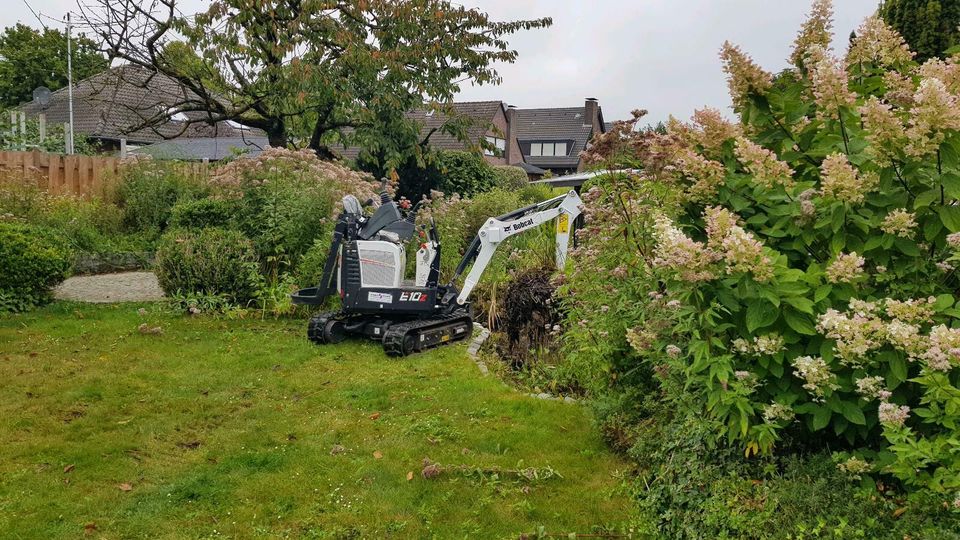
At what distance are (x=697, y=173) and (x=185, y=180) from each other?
41.3 ft

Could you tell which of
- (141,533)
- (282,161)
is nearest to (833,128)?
(141,533)

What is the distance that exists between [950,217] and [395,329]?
5264 millimetres

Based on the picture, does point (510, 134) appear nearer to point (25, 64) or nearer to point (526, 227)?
point (25, 64)

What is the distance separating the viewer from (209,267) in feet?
28.2

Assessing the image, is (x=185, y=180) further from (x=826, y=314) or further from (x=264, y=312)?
(x=826, y=314)

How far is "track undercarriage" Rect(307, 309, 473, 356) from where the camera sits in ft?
22.6

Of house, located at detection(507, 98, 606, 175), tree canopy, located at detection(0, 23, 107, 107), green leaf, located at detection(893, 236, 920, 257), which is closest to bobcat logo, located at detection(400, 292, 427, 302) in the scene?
green leaf, located at detection(893, 236, 920, 257)

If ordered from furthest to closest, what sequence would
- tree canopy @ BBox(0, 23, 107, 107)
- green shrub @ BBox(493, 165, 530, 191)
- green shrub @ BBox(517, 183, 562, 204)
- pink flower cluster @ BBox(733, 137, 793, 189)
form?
1. tree canopy @ BBox(0, 23, 107, 107)
2. green shrub @ BBox(493, 165, 530, 191)
3. green shrub @ BBox(517, 183, 562, 204)
4. pink flower cluster @ BBox(733, 137, 793, 189)

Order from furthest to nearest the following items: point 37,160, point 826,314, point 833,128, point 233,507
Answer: point 37,160, point 233,507, point 833,128, point 826,314

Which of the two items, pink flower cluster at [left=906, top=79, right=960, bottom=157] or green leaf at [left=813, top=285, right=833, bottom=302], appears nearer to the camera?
pink flower cluster at [left=906, top=79, right=960, bottom=157]

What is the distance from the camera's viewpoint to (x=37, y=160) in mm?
13266

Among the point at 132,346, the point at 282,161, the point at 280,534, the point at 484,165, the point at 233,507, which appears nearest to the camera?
the point at 280,534

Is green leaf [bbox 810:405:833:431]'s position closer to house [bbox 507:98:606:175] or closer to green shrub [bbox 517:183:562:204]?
green shrub [bbox 517:183:562:204]

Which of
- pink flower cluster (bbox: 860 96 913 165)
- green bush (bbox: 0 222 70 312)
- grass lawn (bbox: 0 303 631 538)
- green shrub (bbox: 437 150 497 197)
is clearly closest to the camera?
pink flower cluster (bbox: 860 96 913 165)
